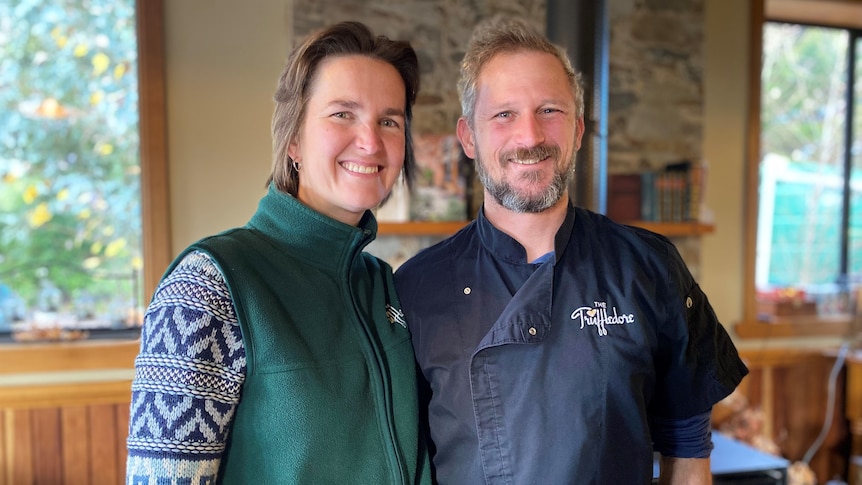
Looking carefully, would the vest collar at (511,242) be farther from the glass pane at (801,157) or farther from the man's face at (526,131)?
the glass pane at (801,157)

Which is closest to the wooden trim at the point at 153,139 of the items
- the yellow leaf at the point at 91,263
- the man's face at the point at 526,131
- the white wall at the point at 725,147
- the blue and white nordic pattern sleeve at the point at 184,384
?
the yellow leaf at the point at 91,263

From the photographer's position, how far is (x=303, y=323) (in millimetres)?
1092

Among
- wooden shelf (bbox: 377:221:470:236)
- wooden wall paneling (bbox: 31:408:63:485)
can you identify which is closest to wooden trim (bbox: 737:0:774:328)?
wooden shelf (bbox: 377:221:470:236)

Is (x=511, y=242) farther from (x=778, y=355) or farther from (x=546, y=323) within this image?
(x=778, y=355)

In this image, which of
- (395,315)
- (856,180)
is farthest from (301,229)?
(856,180)

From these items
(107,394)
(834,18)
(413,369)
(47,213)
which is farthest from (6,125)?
(834,18)

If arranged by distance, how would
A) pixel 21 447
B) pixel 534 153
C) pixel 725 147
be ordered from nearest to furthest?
pixel 534 153, pixel 21 447, pixel 725 147

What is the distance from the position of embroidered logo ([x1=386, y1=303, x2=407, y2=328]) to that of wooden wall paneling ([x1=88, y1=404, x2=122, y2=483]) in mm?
2100

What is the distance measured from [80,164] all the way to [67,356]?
842mm

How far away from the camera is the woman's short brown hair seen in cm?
119

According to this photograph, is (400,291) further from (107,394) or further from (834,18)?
(834,18)

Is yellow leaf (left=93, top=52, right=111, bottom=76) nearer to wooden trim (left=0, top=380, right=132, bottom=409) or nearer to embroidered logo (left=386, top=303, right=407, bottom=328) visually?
wooden trim (left=0, top=380, right=132, bottom=409)

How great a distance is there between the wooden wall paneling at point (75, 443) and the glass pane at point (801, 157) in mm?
3584

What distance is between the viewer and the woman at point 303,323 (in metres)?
0.94
